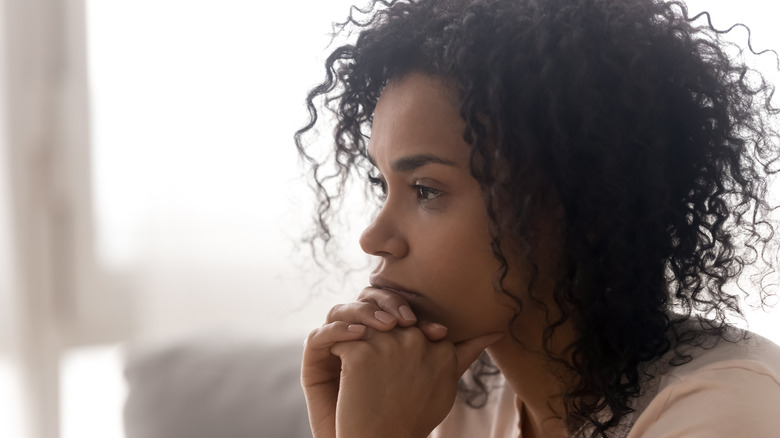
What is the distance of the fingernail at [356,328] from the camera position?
116 cm

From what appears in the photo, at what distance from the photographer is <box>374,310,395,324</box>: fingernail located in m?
1.13

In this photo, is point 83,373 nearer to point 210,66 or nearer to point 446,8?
point 210,66

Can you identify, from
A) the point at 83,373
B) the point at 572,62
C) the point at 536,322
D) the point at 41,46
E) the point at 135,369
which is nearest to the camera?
the point at 572,62

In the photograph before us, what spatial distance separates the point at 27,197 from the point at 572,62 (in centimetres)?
167

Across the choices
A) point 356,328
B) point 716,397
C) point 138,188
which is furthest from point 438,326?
point 138,188

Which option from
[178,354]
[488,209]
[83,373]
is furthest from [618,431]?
[83,373]

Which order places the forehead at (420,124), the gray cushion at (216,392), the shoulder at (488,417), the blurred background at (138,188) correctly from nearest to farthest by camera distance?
the forehead at (420,124) < the shoulder at (488,417) < the gray cushion at (216,392) < the blurred background at (138,188)

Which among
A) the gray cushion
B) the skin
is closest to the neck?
the skin

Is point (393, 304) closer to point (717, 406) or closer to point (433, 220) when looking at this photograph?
point (433, 220)

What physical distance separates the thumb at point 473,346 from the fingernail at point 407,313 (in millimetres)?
85

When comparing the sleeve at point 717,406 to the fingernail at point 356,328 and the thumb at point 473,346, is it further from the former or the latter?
the fingernail at point 356,328

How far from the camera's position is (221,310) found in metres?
2.25

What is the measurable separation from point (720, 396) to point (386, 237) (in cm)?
45

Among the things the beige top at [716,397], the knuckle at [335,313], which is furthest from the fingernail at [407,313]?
the beige top at [716,397]
